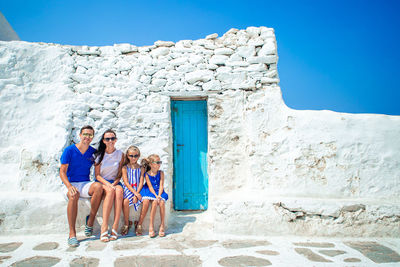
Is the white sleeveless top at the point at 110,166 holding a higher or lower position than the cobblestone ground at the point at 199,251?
higher

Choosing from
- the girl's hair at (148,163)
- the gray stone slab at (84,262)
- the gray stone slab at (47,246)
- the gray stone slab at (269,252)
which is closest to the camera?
the gray stone slab at (84,262)

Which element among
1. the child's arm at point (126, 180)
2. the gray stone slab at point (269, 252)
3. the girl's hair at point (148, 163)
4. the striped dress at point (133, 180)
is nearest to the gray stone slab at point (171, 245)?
the striped dress at point (133, 180)

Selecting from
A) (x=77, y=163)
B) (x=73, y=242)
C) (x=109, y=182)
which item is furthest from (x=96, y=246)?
(x=77, y=163)

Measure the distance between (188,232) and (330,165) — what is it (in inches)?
81.9

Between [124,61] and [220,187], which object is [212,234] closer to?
[220,187]

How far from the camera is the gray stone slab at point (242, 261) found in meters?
2.38

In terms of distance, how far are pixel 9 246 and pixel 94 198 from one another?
3.18 ft

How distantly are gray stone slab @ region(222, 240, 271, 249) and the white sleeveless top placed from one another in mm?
1613

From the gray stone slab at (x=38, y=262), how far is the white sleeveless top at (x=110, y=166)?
42.7 inches

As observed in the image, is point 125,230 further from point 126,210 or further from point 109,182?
point 109,182

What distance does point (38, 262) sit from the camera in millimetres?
2414

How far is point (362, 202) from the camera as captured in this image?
327cm

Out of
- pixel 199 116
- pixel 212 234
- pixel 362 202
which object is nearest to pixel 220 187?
pixel 212 234

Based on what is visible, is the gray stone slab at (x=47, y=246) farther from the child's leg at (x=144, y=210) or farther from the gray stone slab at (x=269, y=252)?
the gray stone slab at (x=269, y=252)
